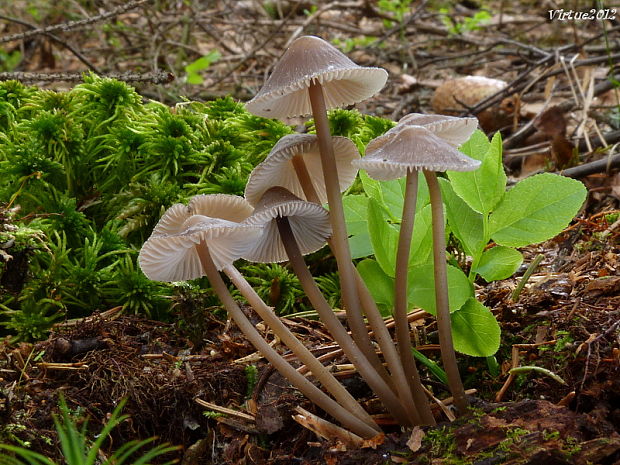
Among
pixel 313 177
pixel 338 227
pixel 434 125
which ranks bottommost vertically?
pixel 338 227

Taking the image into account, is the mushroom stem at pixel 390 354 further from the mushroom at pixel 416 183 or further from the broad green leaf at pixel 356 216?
the broad green leaf at pixel 356 216

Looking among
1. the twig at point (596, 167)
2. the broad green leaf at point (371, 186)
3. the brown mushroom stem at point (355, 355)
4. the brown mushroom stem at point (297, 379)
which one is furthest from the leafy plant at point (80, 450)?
the twig at point (596, 167)

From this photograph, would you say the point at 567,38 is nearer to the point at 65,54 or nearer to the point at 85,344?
the point at 65,54

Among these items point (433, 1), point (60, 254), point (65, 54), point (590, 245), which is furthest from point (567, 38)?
point (60, 254)

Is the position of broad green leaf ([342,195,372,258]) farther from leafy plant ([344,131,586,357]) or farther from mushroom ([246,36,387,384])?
mushroom ([246,36,387,384])

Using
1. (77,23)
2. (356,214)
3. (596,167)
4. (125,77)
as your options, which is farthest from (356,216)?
(77,23)

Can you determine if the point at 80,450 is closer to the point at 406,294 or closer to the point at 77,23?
the point at 406,294

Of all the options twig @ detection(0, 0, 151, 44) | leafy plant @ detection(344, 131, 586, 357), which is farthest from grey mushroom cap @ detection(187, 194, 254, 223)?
twig @ detection(0, 0, 151, 44)
